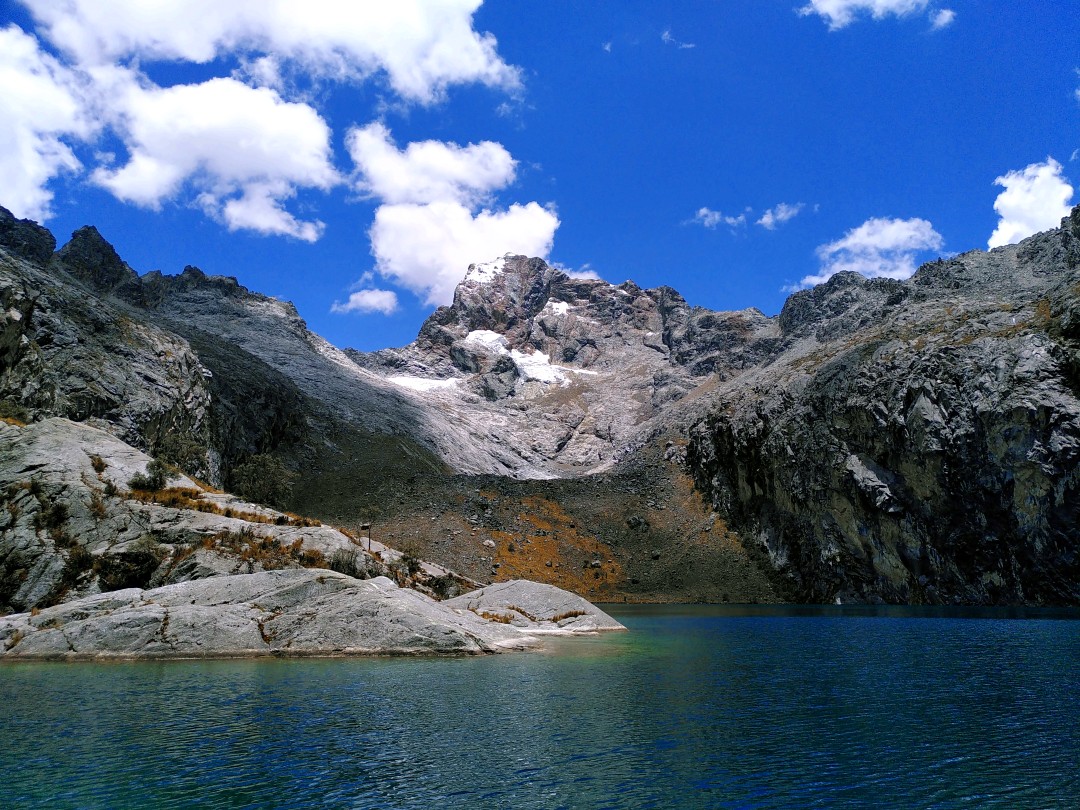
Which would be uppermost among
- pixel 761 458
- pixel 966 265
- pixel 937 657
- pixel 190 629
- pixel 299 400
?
pixel 966 265

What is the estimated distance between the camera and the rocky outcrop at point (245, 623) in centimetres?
3453

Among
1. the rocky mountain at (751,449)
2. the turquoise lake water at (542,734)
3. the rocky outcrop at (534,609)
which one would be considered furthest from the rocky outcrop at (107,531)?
the rocky mountain at (751,449)

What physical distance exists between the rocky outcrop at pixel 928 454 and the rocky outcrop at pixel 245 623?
77.4 m

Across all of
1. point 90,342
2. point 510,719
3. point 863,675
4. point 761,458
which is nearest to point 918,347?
point 761,458

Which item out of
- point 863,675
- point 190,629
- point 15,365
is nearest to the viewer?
point 863,675

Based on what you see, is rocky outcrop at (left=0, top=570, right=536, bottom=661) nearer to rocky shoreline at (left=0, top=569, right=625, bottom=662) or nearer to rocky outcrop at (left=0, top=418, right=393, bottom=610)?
rocky shoreline at (left=0, top=569, right=625, bottom=662)

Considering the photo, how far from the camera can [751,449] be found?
13112 centimetres

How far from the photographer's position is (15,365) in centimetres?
7256

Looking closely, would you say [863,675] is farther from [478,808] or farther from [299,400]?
[299,400]

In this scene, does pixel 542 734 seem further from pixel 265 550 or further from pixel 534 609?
pixel 534 609

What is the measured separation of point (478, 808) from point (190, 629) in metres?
26.8

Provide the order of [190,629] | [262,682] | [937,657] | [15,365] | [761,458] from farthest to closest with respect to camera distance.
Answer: [761,458], [15,365], [937,657], [190,629], [262,682]

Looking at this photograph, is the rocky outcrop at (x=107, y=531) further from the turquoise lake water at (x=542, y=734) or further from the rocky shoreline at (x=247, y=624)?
the turquoise lake water at (x=542, y=734)

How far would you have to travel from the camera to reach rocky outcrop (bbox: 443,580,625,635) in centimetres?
5641
